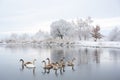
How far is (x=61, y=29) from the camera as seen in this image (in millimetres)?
40406

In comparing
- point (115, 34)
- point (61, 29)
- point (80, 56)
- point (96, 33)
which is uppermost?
point (61, 29)

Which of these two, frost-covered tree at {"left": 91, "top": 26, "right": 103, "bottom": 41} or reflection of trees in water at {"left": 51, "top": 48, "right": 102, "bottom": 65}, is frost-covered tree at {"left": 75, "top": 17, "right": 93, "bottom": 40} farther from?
reflection of trees in water at {"left": 51, "top": 48, "right": 102, "bottom": 65}

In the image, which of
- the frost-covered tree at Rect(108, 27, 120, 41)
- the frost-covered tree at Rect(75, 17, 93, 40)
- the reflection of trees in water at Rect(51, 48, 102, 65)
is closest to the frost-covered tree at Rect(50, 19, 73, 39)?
the frost-covered tree at Rect(75, 17, 93, 40)

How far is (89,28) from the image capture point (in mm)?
41062

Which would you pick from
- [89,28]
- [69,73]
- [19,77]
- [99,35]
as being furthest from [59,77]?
[89,28]

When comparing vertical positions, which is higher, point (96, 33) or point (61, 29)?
point (61, 29)

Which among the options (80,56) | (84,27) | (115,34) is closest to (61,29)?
(84,27)

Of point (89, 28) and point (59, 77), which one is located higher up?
point (89, 28)

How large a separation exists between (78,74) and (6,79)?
292cm

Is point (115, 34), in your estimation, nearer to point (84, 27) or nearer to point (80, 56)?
point (84, 27)

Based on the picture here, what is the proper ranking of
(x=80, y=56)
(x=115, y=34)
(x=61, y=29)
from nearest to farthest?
1. (x=80, y=56)
2. (x=115, y=34)
3. (x=61, y=29)

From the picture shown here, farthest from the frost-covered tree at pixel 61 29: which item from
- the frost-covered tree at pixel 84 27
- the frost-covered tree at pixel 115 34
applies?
the frost-covered tree at pixel 115 34

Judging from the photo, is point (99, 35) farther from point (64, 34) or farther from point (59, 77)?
point (59, 77)

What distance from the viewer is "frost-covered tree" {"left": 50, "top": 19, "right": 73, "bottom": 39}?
4034 cm
